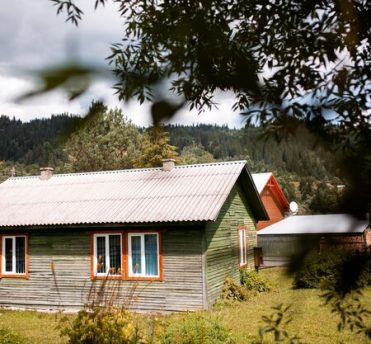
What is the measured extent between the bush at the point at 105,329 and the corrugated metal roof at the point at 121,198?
19.6 ft

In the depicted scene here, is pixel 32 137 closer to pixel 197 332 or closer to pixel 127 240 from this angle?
pixel 197 332

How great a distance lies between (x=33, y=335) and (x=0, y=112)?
35.8 ft

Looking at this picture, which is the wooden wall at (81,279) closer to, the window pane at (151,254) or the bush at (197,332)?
the window pane at (151,254)

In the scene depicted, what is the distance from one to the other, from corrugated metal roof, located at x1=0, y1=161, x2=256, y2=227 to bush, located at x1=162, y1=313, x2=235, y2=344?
16.4ft

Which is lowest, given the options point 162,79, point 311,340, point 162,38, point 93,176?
point 311,340

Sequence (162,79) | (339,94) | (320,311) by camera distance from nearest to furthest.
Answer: (162,79)
(339,94)
(320,311)

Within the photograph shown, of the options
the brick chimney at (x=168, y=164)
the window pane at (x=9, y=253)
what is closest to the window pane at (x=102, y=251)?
the window pane at (x=9, y=253)

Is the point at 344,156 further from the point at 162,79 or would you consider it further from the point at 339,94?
the point at 162,79

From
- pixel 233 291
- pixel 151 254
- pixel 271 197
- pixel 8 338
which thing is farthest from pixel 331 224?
pixel 271 197

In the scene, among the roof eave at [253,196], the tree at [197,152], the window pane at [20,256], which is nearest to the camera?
the tree at [197,152]

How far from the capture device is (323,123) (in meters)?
1.34

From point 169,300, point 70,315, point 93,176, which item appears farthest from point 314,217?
point 93,176

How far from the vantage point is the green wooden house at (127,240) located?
13000 millimetres

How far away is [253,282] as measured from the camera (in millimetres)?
15984
